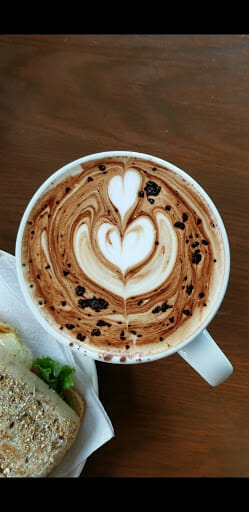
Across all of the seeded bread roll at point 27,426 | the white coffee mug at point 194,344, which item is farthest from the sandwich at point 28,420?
the white coffee mug at point 194,344

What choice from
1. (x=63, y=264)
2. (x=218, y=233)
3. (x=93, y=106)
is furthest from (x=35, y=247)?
(x=93, y=106)

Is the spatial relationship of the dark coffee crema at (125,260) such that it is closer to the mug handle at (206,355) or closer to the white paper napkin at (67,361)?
the mug handle at (206,355)

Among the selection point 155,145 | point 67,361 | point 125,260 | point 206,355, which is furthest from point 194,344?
point 155,145

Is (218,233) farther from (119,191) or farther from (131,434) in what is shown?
(131,434)

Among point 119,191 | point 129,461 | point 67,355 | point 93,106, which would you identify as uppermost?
point 93,106

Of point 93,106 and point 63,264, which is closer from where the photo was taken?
point 63,264

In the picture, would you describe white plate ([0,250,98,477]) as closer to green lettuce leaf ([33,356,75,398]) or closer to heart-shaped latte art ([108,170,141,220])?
green lettuce leaf ([33,356,75,398])
